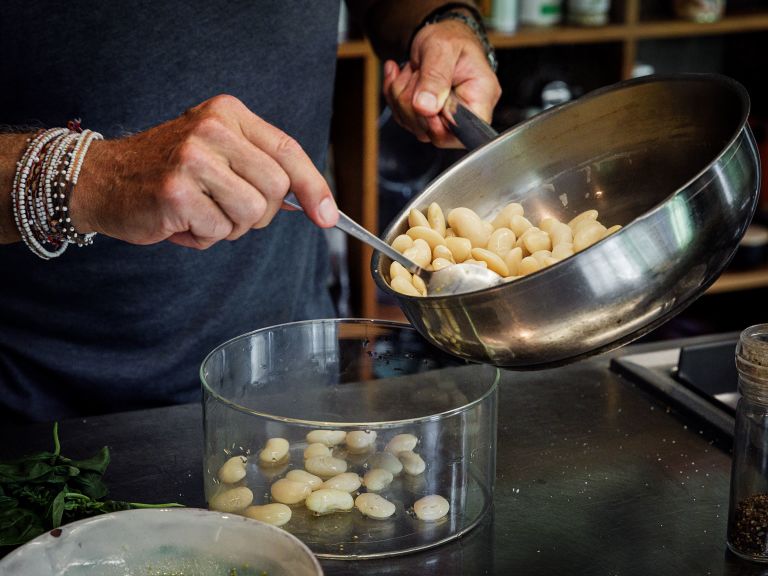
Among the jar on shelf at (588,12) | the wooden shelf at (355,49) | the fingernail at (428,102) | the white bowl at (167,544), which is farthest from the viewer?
the jar on shelf at (588,12)

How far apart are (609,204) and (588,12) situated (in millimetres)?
1343

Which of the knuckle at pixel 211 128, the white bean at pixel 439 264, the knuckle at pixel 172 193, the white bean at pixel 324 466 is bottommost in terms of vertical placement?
the white bean at pixel 324 466

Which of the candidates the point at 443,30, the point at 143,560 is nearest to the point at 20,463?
the point at 143,560

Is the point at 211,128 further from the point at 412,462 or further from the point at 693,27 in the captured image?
the point at 693,27

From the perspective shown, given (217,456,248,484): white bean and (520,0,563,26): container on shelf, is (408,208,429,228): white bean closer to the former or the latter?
(217,456,248,484): white bean

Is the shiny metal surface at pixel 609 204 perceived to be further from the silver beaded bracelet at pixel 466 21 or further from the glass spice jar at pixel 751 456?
the silver beaded bracelet at pixel 466 21

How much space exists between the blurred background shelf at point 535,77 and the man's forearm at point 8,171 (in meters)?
1.12

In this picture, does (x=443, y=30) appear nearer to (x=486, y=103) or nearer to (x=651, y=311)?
(x=486, y=103)

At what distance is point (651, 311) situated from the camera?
2.55ft

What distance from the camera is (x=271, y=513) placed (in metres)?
0.80

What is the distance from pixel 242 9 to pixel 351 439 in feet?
2.11

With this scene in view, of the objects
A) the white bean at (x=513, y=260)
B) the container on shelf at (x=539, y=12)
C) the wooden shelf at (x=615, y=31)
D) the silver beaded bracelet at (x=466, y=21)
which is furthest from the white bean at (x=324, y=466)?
the container on shelf at (x=539, y=12)

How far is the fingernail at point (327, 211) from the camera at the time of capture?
2.61ft

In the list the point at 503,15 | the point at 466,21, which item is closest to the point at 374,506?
the point at 466,21
